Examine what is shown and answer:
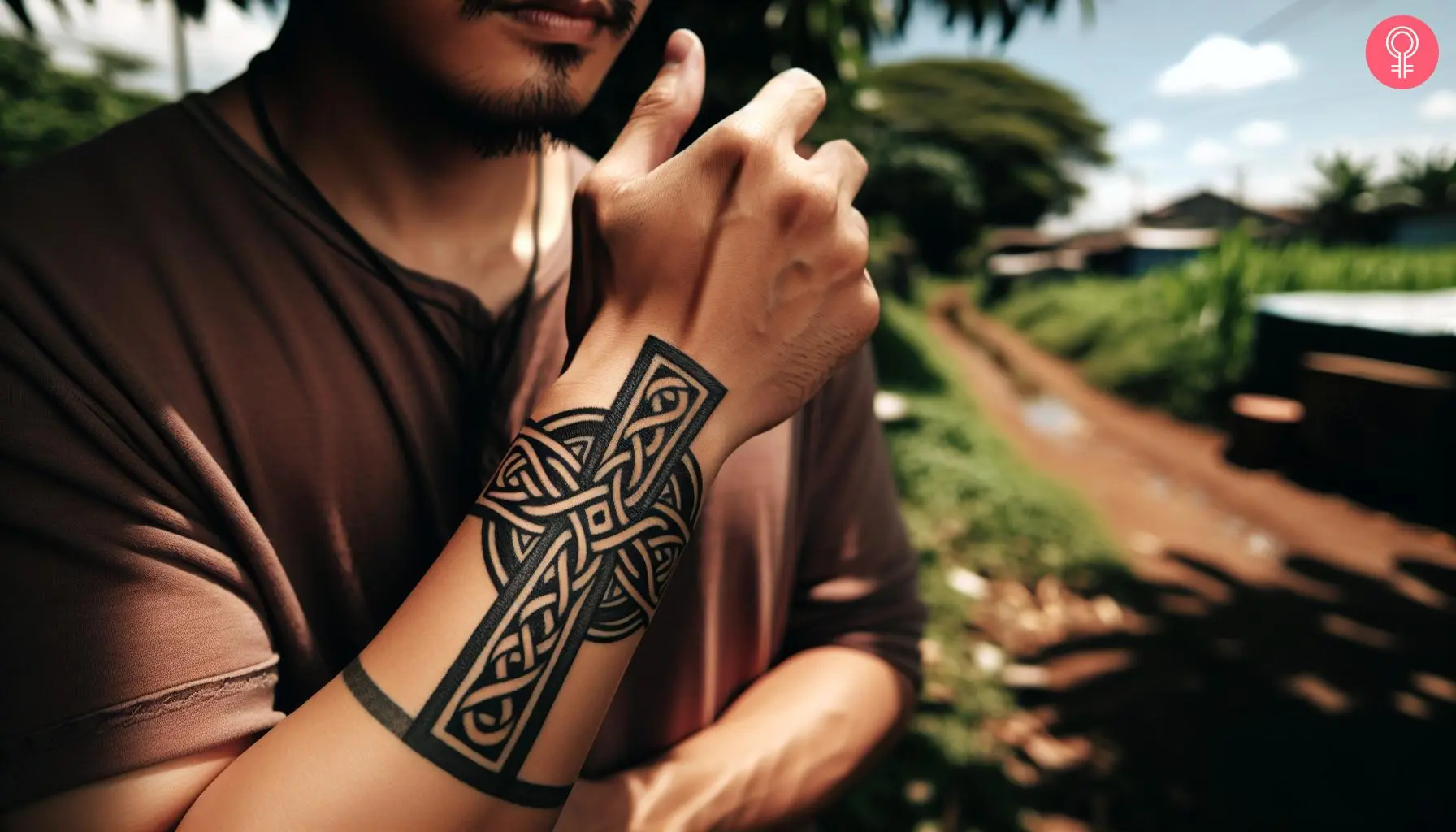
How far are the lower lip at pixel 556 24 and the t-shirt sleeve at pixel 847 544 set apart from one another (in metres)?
0.64

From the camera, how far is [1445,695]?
4.17m

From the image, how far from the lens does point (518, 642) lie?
0.83 meters

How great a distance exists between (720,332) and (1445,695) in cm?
516

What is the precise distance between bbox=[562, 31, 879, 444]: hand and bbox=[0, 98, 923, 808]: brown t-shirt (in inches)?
11.6

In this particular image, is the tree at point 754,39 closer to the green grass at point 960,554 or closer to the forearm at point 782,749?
the forearm at point 782,749

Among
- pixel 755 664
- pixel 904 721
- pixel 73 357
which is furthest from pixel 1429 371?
pixel 73 357

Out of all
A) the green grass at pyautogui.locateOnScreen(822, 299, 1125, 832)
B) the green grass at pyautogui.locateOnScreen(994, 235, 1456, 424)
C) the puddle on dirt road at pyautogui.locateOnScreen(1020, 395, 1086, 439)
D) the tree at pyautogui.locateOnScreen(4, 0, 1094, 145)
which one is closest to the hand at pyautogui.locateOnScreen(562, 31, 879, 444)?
the tree at pyautogui.locateOnScreen(4, 0, 1094, 145)

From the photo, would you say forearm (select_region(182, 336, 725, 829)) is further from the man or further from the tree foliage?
the tree foliage

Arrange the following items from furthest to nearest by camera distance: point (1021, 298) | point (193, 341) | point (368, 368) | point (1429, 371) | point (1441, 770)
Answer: point (1021, 298) → point (1441, 770) → point (1429, 371) → point (368, 368) → point (193, 341)

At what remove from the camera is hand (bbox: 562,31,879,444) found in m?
0.90

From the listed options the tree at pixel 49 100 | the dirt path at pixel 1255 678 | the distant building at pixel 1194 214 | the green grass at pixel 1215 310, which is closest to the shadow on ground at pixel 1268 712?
the dirt path at pixel 1255 678

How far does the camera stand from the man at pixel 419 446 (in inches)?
31.4

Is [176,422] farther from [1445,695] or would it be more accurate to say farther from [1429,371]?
[1445,695]

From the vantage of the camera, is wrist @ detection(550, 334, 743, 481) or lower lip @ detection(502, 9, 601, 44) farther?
lower lip @ detection(502, 9, 601, 44)
